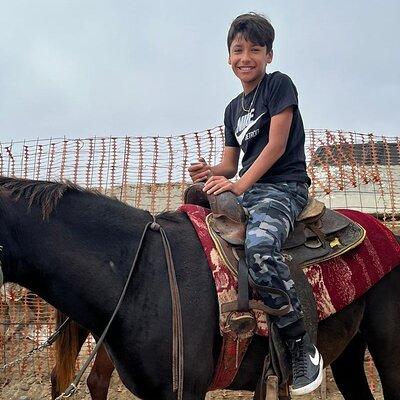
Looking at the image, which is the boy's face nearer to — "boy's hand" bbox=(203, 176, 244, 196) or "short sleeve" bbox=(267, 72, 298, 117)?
"short sleeve" bbox=(267, 72, 298, 117)

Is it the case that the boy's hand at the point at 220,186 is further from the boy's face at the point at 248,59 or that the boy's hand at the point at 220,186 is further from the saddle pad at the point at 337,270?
the boy's face at the point at 248,59

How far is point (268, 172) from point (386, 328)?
1.25 meters

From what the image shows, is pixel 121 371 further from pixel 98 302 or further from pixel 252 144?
pixel 252 144

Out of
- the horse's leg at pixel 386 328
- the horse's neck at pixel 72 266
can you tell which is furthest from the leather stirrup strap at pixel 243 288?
the horse's leg at pixel 386 328

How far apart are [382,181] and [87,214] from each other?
5.37m

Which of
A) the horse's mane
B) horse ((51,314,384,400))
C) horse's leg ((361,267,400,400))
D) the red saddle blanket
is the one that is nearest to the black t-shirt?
the red saddle blanket

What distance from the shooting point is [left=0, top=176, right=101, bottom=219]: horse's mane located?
2918 millimetres

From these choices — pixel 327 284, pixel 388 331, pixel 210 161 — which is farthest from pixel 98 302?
pixel 210 161

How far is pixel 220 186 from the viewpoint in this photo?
324cm

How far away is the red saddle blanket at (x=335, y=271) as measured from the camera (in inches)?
119

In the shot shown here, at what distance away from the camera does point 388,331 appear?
3643 millimetres

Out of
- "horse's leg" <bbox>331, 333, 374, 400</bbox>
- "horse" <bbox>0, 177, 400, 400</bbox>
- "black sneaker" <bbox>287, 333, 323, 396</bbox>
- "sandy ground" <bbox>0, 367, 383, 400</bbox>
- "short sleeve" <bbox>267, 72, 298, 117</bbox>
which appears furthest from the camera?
"sandy ground" <bbox>0, 367, 383, 400</bbox>

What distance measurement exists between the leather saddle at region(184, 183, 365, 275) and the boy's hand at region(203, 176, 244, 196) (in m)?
0.03

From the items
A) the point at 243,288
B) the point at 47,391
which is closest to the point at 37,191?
the point at 243,288
